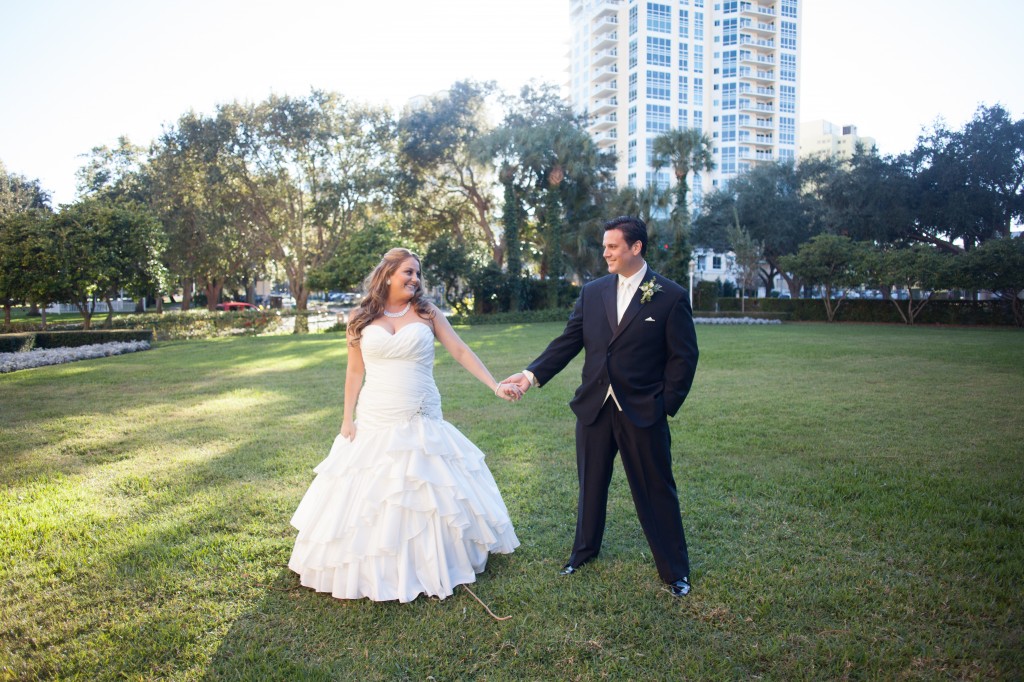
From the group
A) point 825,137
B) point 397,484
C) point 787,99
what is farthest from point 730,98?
point 397,484

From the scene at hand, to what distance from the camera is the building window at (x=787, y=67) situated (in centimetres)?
8650

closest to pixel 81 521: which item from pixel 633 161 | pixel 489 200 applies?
pixel 489 200

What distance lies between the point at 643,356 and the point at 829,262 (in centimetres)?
3378

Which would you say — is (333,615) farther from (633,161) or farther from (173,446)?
(633,161)

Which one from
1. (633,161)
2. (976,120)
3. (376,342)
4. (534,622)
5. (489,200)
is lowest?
(534,622)

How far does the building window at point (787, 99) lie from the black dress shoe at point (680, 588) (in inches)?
3757

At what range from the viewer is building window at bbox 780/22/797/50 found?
283ft

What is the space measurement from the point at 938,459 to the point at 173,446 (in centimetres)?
881

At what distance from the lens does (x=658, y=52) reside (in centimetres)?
7994

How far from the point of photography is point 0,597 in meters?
3.99

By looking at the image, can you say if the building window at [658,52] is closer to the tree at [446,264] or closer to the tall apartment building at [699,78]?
the tall apartment building at [699,78]

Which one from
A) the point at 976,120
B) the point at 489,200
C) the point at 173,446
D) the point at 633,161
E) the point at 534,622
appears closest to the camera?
the point at 534,622

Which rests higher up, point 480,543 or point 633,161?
point 633,161

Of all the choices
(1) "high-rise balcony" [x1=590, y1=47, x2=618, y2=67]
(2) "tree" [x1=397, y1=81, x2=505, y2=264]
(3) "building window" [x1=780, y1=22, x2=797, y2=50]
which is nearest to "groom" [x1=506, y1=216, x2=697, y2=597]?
(2) "tree" [x1=397, y1=81, x2=505, y2=264]
